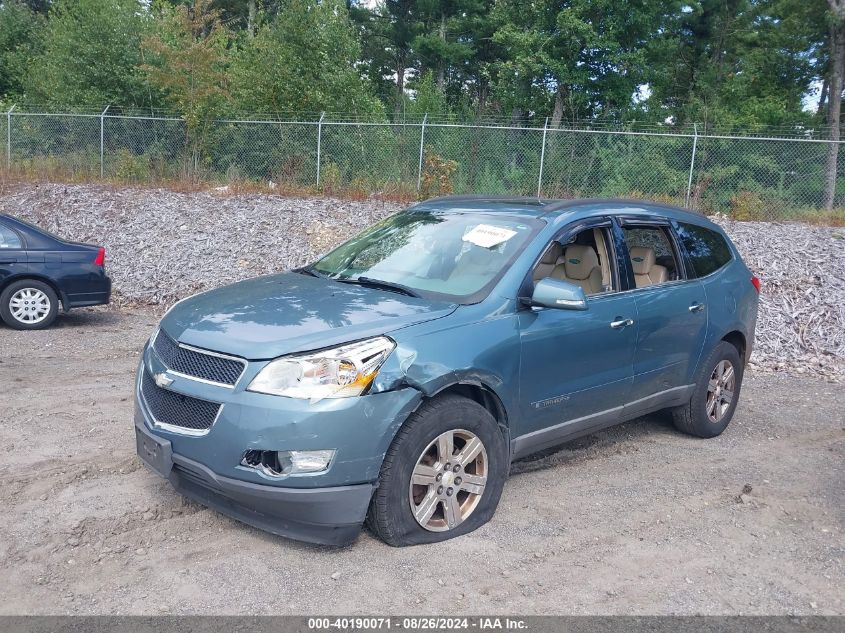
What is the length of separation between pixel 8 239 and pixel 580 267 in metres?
7.62

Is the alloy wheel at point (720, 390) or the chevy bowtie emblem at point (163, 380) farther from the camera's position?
the alloy wheel at point (720, 390)

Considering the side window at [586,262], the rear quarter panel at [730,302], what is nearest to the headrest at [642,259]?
the side window at [586,262]

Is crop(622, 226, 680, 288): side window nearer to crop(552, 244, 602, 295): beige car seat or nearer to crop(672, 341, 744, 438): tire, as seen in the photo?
crop(552, 244, 602, 295): beige car seat

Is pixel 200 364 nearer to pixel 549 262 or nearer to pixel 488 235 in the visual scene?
pixel 488 235

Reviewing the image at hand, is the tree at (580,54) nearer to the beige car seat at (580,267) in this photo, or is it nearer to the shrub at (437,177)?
the shrub at (437,177)

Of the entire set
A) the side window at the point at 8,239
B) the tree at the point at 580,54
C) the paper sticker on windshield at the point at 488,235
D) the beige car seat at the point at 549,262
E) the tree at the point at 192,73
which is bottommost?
the side window at the point at 8,239

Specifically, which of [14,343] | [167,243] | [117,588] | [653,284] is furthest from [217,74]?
[117,588]

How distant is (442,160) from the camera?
54.0 ft

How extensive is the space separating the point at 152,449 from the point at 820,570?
3638 mm

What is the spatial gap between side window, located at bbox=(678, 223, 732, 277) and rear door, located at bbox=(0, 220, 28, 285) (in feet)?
25.9

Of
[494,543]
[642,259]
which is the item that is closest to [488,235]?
[642,259]

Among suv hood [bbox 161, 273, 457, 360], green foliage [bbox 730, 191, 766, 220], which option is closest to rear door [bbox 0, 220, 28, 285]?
suv hood [bbox 161, 273, 457, 360]

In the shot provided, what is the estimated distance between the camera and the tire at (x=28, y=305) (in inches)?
376

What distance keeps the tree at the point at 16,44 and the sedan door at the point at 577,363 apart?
103 feet
